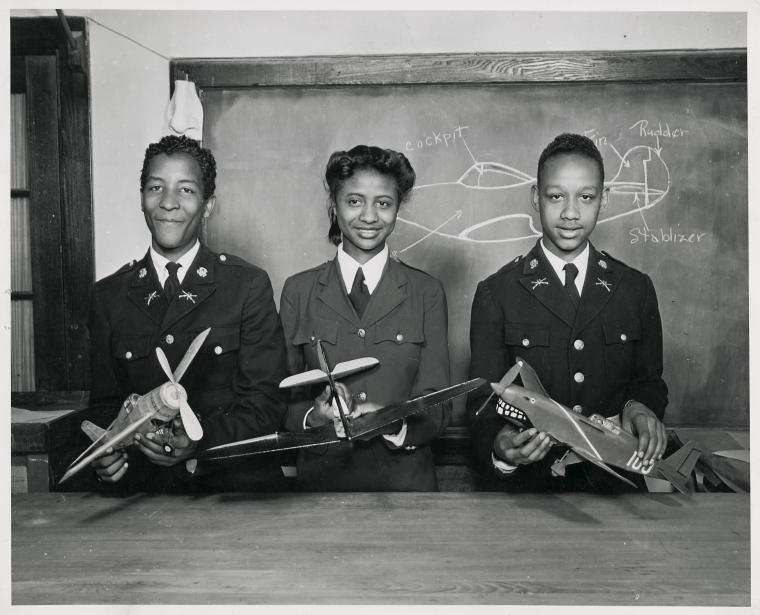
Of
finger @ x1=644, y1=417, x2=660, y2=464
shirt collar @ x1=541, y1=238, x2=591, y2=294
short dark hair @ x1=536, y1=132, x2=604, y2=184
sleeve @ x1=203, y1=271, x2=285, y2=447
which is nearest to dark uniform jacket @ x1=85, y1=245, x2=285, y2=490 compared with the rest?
sleeve @ x1=203, y1=271, x2=285, y2=447

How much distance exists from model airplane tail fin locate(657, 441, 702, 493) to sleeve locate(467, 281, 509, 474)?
1.93ft

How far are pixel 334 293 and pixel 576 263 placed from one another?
0.99 metres

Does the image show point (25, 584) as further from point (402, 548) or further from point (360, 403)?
point (360, 403)

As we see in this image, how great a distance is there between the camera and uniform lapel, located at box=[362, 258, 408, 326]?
283 cm

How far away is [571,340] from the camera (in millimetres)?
2771

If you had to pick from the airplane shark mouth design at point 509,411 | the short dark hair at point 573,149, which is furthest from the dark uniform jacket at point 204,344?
the short dark hair at point 573,149

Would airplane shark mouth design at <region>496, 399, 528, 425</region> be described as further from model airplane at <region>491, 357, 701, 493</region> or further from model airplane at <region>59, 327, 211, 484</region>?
model airplane at <region>59, 327, 211, 484</region>

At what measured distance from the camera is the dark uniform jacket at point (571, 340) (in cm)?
277

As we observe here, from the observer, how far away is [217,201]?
11.0 feet

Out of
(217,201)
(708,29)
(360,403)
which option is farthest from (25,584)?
(708,29)

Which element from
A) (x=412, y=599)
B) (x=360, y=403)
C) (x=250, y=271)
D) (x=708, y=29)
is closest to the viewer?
(x=412, y=599)

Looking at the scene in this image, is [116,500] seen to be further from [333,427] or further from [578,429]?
[578,429]

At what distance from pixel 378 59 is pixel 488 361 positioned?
1.50 meters

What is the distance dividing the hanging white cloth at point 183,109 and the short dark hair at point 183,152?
16.1 inches
